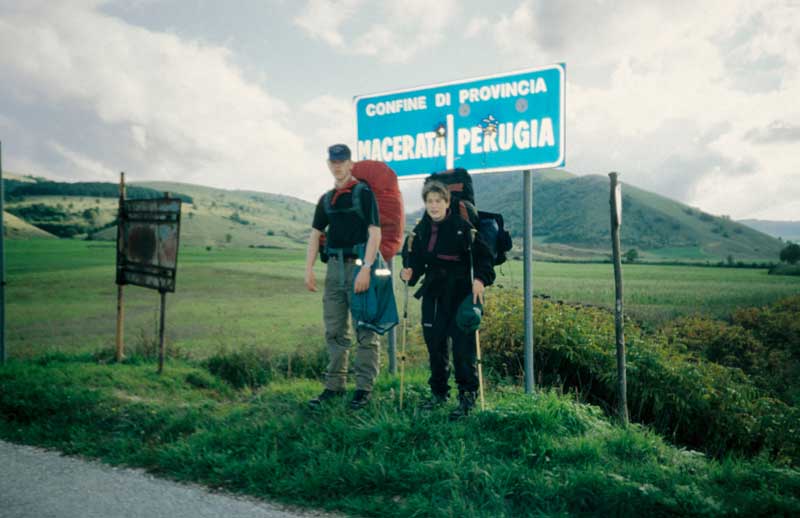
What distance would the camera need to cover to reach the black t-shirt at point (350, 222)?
4.82 meters

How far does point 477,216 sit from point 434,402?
1.71m

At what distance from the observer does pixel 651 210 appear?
161 feet

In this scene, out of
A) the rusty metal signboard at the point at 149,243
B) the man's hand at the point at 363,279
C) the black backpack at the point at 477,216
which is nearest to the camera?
the black backpack at the point at 477,216

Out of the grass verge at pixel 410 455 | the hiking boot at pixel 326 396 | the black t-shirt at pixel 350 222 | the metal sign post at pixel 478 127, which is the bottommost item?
the grass verge at pixel 410 455

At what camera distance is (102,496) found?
11.5ft

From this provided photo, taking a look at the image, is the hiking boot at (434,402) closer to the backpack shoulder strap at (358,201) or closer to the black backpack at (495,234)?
the black backpack at (495,234)

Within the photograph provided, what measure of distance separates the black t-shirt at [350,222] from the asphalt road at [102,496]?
7.68ft

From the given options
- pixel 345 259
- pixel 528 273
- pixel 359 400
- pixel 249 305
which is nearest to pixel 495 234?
pixel 528 273

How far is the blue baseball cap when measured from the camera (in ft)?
15.9

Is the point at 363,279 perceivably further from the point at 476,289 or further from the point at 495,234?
the point at 495,234

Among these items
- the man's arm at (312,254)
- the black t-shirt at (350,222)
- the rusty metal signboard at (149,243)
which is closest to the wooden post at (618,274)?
the black t-shirt at (350,222)

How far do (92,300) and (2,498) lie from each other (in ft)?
46.8

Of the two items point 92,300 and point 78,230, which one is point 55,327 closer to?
point 92,300

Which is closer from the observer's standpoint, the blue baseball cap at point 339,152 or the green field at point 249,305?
the blue baseball cap at point 339,152
